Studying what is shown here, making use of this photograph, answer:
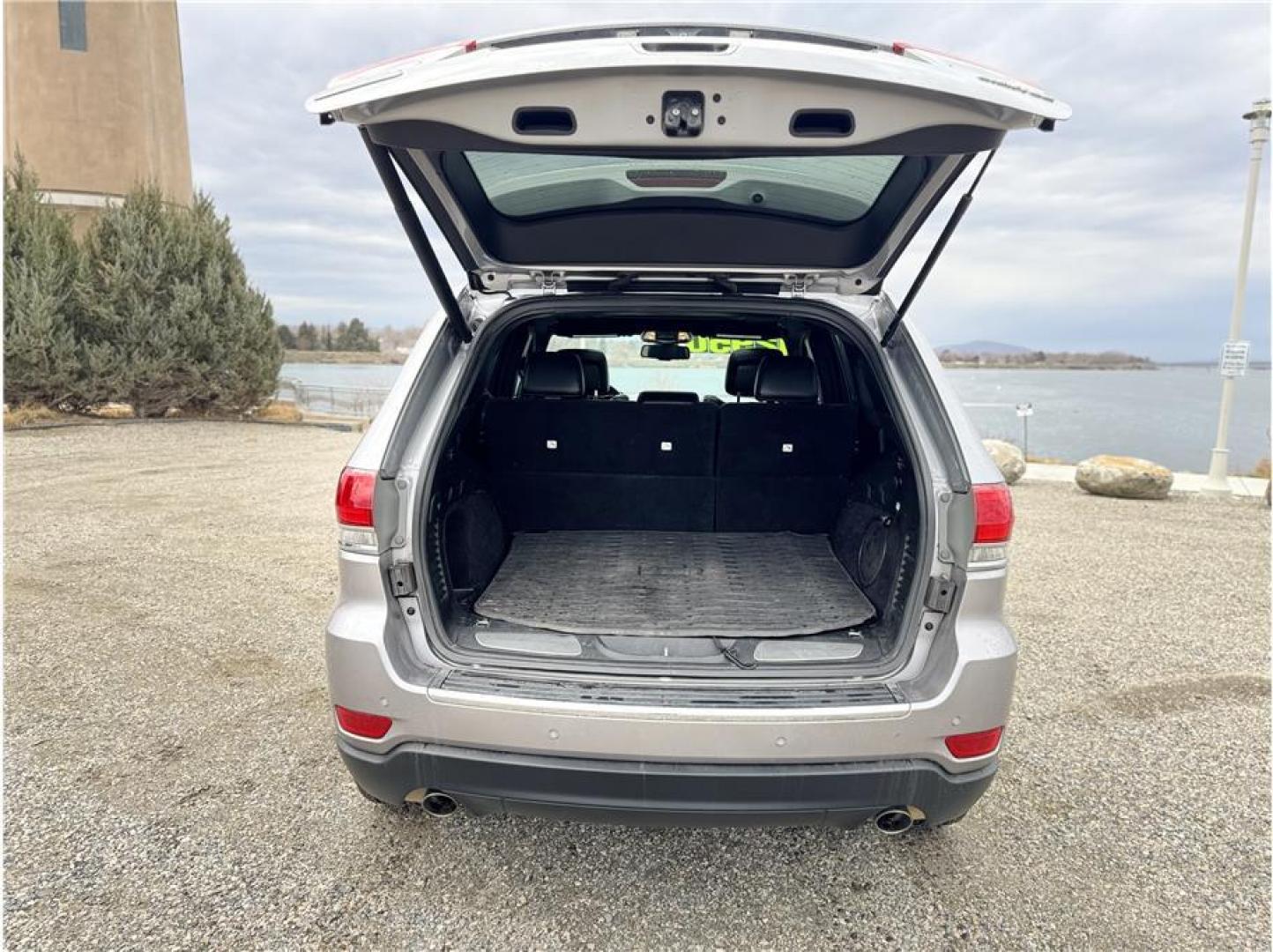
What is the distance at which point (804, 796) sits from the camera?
1.55 m

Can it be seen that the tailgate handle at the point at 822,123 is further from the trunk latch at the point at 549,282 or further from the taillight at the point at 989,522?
the trunk latch at the point at 549,282

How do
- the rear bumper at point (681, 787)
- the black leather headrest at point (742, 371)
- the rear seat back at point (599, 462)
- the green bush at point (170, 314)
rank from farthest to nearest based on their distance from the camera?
1. the green bush at point (170, 314)
2. the black leather headrest at point (742, 371)
3. the rear seat back at point (599, 462)
4. the rear bumper at point (681, 787)

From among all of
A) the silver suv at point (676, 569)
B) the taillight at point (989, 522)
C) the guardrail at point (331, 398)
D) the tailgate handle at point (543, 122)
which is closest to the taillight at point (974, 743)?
the silver suv at point (676, 569)

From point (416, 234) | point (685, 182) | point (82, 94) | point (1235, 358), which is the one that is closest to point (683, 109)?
point (685, 182)

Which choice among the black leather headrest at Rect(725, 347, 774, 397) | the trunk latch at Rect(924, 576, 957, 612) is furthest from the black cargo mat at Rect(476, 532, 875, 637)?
the black leather headrest at Rect(725, 347, 774, 397)

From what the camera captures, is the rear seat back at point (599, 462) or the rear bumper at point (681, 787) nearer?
the rear bumper at point (681, 787)

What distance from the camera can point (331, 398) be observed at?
48.8 feet

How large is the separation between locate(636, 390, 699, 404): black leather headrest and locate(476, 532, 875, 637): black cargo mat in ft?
2.04

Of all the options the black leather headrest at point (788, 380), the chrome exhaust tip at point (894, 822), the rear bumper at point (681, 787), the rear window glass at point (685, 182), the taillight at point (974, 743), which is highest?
the rear window glass at point (685, 182)

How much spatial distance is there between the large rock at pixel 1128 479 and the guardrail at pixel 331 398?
38.1ft

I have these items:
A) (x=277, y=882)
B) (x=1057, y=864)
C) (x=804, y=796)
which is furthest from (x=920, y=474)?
(x=277, y=882)

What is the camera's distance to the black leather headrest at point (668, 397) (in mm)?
3434

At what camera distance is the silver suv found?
54.7 inches

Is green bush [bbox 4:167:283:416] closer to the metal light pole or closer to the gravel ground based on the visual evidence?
the gravel ground
